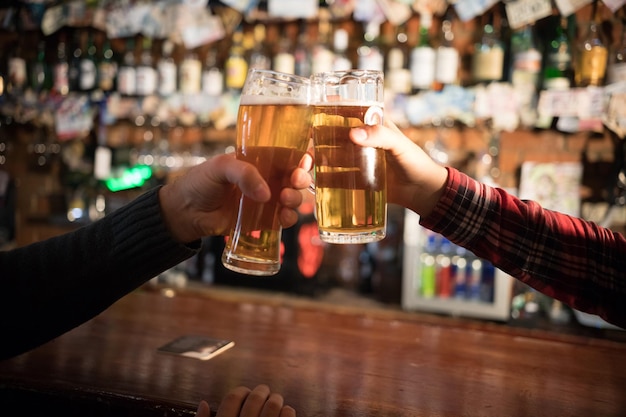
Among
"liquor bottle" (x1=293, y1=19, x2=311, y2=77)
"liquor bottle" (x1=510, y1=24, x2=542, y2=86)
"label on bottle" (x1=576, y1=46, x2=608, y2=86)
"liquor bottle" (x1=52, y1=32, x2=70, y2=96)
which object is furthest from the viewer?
"liquor bottle" (x1=52, y1=32, x2=70, y2=96)

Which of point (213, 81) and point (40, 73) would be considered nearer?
point (213, 81)

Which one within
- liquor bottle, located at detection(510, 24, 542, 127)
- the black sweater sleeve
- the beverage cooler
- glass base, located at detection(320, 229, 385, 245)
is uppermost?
liquor bottle, located at detection(510, 24, 542, 127)

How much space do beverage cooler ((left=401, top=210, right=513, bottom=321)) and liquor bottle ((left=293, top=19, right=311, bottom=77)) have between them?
101 cm

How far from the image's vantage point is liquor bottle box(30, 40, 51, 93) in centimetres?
404

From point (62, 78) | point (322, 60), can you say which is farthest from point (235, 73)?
point (62, 78)

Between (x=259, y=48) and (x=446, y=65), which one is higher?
(x=259, y=48)

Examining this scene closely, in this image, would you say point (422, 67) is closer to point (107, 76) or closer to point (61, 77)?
point (107, 76)

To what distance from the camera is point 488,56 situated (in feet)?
9.61

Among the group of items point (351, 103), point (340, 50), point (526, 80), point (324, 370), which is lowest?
point (324, 370)

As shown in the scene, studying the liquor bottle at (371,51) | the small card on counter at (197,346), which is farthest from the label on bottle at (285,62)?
the small card on counter at (197,346)

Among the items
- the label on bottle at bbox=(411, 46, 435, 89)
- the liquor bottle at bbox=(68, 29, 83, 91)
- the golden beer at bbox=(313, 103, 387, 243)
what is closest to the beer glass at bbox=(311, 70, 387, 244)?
the golden beer at bbox=(313, 103, 387, 243)

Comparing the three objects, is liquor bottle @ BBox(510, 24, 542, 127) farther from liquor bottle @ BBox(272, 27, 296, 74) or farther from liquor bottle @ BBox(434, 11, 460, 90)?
liquor bottle @ BBox(272, 27, 296, 74)

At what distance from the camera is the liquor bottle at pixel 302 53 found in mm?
3293

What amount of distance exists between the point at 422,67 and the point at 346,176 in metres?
2.18
